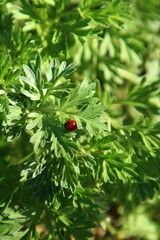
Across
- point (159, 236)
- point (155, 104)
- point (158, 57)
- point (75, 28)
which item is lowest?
point (159, 236)

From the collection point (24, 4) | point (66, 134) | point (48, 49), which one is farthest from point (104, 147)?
point (24, 4)

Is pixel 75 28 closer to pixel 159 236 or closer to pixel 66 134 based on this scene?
→ pixel 66 134

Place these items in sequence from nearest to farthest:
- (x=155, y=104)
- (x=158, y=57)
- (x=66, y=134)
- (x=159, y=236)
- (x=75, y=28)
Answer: (x=66, y=134), (x=75, y=28), (x=155, y=104), (x=159, y=236), (x=158, y=57)

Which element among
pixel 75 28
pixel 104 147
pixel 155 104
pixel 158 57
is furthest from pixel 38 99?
pixel 158 57

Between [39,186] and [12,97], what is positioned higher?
[12,97]

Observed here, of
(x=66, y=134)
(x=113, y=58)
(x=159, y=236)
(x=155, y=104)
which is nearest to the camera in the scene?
(x=66, y=134)

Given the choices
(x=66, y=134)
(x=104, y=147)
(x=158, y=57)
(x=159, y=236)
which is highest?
(x=66, y=134)

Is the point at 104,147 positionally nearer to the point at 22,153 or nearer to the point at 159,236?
the point at 22,153

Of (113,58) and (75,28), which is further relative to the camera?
(113,58)

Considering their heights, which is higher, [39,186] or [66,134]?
[66,134]
